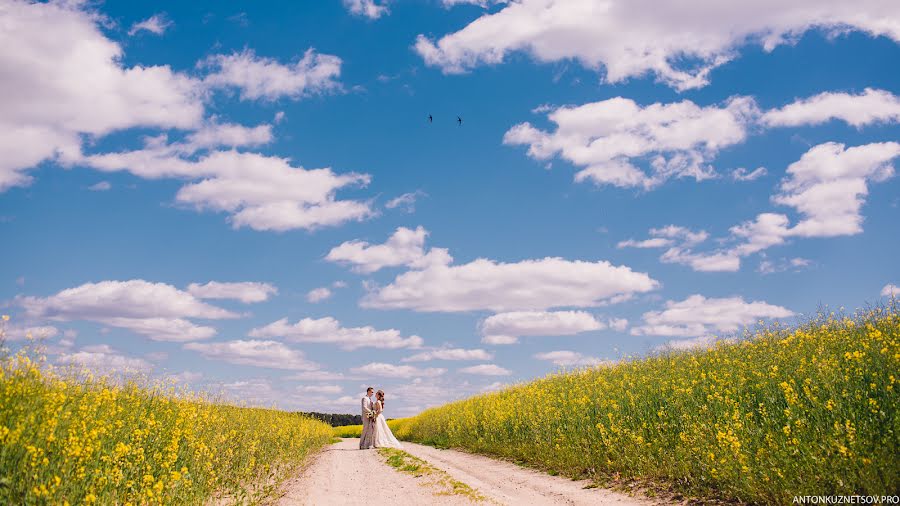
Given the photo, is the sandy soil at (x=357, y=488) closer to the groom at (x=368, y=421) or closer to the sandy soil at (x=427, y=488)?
the sandy soil at (x=427, y=488)

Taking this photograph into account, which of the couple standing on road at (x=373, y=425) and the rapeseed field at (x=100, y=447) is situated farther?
the couple standing on road at (x=373, y=425)

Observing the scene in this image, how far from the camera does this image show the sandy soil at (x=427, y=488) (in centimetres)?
1118

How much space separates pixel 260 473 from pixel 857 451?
45.1 ft

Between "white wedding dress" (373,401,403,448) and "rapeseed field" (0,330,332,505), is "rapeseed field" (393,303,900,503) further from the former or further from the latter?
"rapeseed field" (0,330,332,505)

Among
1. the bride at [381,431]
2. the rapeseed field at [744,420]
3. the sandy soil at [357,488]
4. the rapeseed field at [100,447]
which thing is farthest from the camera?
Result: the bride at [381,431]

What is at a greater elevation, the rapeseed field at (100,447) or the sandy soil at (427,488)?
the rapeseed field at (100,447)

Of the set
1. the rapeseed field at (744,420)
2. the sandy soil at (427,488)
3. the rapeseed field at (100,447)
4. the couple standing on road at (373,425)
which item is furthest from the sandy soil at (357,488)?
the couple standing on road at (373,425)

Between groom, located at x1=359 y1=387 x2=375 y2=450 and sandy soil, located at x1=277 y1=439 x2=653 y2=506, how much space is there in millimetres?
6965

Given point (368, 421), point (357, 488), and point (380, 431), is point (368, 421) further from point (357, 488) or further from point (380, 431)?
point (357, 488)

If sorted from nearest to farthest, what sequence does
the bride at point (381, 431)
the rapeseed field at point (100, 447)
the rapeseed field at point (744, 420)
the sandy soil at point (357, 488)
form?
the rapeseed field at point (100, 447) < the rapeseed field at point (744, 420) < the sandy soil at point (357, 488) < the bride at point (381, 431)

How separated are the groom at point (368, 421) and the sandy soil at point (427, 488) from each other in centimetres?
697

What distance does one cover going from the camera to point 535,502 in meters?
11.1

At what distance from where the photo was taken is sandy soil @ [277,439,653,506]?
11.2 metres

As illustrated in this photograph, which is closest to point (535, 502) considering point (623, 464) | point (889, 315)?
point (623, 464)
